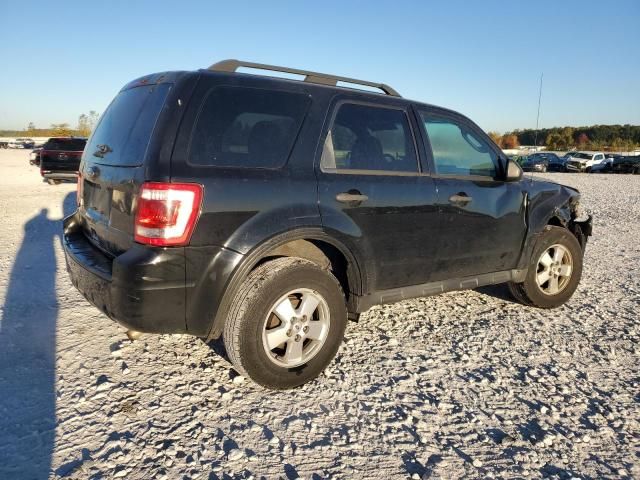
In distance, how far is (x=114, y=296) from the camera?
256 centimetres

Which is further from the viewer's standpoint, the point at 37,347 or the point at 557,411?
the point at 37,347

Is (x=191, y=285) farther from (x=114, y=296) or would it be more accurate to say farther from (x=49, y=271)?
(x=49, y=271)

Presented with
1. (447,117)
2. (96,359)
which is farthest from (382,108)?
(96,359)

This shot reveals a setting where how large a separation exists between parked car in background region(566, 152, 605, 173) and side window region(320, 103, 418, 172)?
125 feet

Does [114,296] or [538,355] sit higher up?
[114,296]

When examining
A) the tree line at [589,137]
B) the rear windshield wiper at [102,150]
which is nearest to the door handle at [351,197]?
the rear windshield wiper at [102,150]

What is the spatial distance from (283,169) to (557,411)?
2.16m

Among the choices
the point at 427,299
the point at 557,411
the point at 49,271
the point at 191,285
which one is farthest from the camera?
the point at 49,271

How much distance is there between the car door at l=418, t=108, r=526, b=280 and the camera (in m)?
3.63

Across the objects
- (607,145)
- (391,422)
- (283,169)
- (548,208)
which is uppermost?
(607,145)

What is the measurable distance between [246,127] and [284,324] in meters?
1.23

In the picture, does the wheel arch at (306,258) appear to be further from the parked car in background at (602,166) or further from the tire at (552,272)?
the parked car in background at (602,166)

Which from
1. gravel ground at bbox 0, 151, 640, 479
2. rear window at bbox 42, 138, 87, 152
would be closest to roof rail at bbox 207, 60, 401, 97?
gravel ground at bbox 0, 151, 640, 479

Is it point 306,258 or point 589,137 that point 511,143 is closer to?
point 589,137
